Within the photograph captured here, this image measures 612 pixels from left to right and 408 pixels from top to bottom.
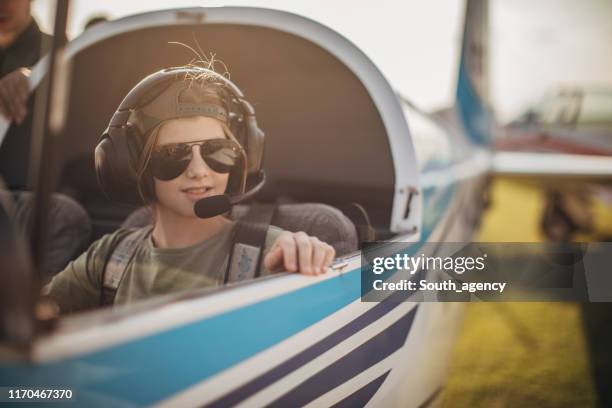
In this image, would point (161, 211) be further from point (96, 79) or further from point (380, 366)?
point (96, 79)

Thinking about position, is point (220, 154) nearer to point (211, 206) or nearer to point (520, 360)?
point (211, 206)

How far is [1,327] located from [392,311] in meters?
1.00

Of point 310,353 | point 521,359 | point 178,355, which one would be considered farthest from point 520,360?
point 178,355

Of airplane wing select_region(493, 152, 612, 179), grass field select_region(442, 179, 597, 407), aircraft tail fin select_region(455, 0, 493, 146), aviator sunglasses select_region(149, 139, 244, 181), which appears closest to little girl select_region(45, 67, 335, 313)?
aviator sunglasses select_region(149, 139, 244, 181)

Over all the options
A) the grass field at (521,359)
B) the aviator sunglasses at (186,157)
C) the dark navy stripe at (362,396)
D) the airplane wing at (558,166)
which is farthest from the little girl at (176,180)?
the airplane wing at (558,166)

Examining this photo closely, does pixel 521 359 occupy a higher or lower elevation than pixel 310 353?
lower

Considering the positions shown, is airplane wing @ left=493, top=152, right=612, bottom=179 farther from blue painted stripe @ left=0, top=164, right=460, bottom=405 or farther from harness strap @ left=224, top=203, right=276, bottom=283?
blue painted stripe @ left=0, top=164, right=460, bottom=405

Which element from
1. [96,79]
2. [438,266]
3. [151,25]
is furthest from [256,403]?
[96,79]

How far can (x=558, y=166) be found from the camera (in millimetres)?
6789

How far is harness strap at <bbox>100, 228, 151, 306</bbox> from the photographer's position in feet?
4.01

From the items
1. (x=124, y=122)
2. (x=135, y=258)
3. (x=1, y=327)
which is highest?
(x=124, y=122)

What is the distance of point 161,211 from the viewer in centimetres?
124

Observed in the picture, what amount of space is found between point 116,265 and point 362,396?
0.78 meters

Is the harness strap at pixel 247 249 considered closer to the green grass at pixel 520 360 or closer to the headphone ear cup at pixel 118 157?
the headphone ear cup at pixel 118 157
